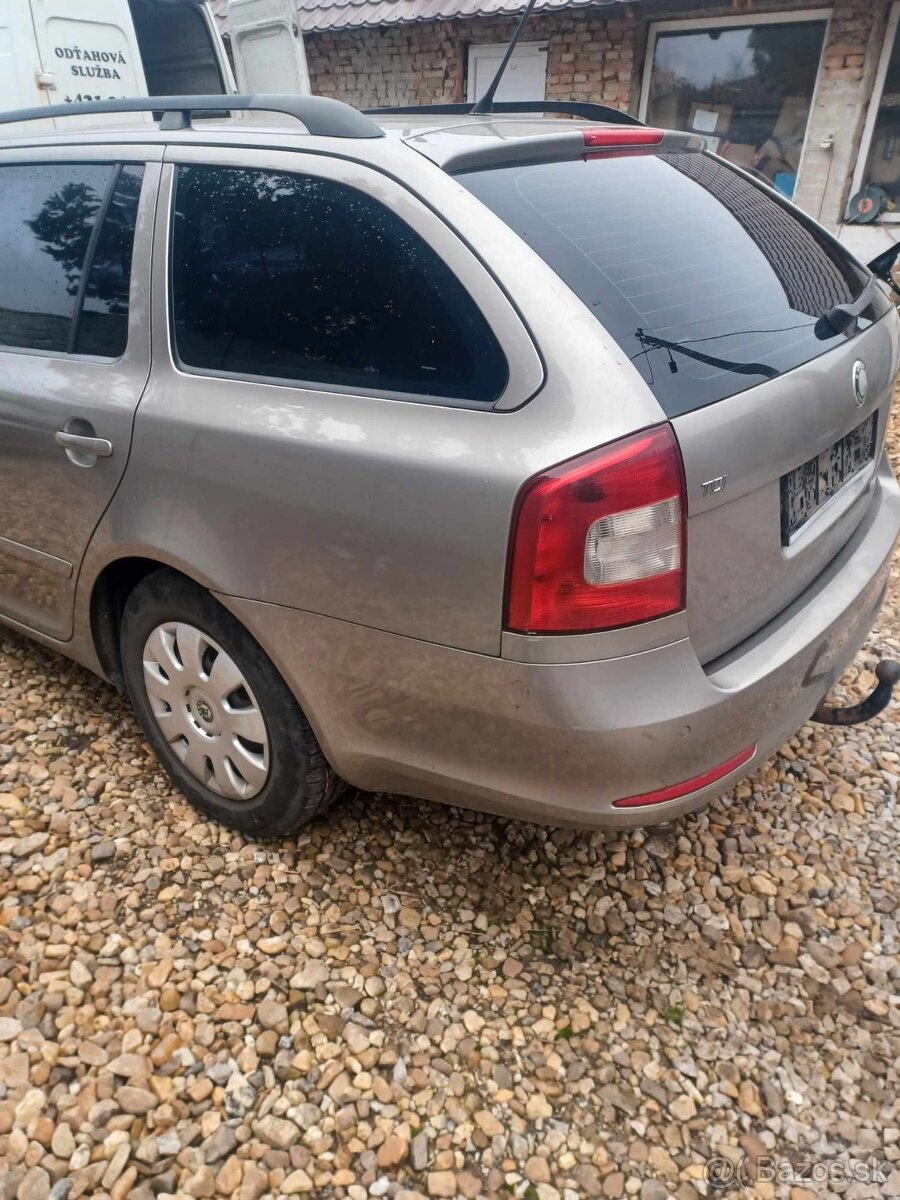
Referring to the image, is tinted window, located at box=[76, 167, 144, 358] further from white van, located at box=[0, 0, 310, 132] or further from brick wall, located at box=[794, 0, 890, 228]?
brick wall, located at box=[794, 0, 890, 228]

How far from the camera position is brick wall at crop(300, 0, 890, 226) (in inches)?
318

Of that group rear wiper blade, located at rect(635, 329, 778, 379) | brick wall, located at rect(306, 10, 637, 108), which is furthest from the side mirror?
brick wall, located at rect(306, 10, 637, 108)

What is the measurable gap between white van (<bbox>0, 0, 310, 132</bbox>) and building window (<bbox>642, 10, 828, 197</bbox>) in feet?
14.3

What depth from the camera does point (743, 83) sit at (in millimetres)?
8852

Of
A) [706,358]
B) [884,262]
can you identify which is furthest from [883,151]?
[706,358]

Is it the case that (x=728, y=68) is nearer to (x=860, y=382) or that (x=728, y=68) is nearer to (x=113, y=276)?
(x=860, y=382)

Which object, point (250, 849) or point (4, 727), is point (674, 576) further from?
point (4, 727)

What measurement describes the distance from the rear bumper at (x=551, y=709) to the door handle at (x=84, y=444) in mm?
539

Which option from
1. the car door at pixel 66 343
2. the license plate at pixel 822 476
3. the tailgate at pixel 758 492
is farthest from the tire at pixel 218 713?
the license plate at pixel 822 476

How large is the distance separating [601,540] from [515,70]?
33.1 feet

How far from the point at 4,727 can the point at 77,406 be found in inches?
47.9

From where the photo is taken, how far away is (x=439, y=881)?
2.30 meters

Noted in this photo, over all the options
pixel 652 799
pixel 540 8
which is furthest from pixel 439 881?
pixel 540 8

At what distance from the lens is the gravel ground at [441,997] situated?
5.57 ft
